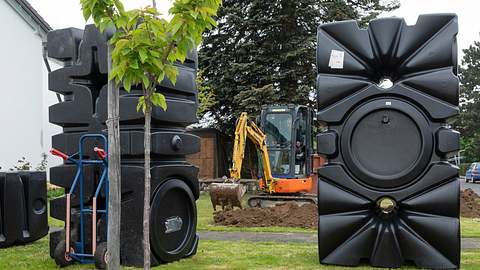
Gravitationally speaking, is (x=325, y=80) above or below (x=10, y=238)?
above

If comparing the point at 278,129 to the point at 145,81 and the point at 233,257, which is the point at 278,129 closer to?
the point at 233,257

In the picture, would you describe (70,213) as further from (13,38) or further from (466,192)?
(13,38)

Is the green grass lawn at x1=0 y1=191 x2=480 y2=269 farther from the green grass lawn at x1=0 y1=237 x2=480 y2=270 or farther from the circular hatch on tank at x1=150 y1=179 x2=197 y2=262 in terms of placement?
the circular hatch on tank at x1=150 y1=179 x2=197 y2=262

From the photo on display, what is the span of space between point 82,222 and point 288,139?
11028 millimetres

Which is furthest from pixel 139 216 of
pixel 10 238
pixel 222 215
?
pixel 222 215

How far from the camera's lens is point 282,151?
16.8 m

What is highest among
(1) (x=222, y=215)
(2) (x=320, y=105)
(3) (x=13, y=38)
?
Answer: (3) (x=13, y=38)

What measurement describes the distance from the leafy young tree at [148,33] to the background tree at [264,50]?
18.2m

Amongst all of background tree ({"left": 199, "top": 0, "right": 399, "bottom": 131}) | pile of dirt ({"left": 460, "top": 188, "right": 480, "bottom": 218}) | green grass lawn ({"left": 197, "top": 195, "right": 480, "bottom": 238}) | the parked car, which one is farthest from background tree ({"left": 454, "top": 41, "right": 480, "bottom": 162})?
green grass lawn ({"left": 197, "top": 195, "right": 480, "bottom": 238})

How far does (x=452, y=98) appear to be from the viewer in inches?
250

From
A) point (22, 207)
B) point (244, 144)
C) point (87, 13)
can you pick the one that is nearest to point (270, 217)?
point (244, 144)

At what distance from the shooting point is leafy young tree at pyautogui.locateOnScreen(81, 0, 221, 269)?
387cm

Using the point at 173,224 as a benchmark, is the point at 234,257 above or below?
below

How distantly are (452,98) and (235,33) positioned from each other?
18712mm
